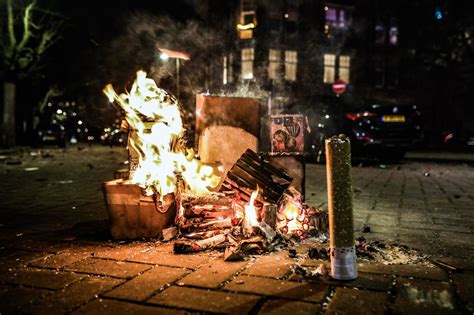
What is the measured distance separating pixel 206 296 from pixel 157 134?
248cm

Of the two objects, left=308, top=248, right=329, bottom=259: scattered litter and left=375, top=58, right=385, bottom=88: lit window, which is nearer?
left=308, top=248, right=329, bottom=259: scattered litter

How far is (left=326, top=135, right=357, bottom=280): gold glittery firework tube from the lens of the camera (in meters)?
3.21

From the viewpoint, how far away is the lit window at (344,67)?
3014cm

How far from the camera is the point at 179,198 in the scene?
4750 mm

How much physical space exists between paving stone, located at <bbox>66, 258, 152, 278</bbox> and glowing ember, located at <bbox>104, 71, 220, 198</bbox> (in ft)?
3.44

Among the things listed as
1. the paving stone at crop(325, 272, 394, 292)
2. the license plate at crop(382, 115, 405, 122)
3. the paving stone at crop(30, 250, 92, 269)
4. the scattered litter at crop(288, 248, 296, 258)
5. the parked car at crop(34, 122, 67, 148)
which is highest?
the license plate at crop(382, 115, 405, 122)

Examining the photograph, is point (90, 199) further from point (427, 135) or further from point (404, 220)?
point (427, 135)

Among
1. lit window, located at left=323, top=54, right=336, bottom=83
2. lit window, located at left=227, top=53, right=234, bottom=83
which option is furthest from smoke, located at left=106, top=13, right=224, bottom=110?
lit window, located at left=323, top=54, right=336, bottom=83

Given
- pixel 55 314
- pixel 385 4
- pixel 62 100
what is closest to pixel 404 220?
pixel 55 314

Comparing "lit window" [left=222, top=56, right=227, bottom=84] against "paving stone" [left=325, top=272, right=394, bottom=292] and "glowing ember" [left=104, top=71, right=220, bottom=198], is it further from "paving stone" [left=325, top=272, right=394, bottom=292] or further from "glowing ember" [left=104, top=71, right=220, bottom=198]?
"paving stone" [left=325, top=272, right=394, bottom=292]

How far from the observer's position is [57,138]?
27.3 metres

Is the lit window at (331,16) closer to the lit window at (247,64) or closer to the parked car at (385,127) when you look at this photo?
the lit window at (247,64)

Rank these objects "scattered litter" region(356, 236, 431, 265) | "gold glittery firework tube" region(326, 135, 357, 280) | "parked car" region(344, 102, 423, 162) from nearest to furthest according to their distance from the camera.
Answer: "gold glittery firework tube" region(326, 135, 357, 280) < "scattered litter" region(356, 236, 431, 265) < "parked car" region(344, 102, 423, 162)

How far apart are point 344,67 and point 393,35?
5.05m
